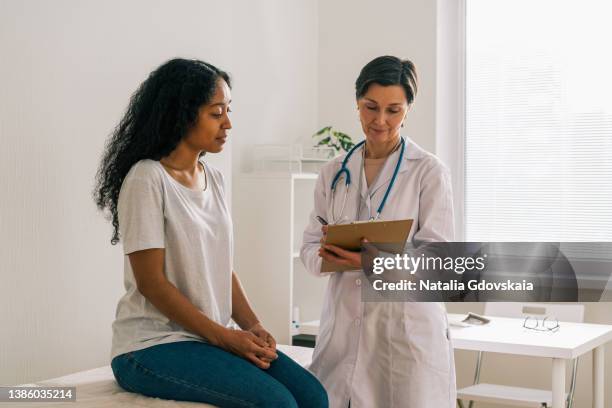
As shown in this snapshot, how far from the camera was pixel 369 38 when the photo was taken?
13.1 ft

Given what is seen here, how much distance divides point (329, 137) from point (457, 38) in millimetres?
817

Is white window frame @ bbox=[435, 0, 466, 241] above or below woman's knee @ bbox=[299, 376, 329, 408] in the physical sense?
above

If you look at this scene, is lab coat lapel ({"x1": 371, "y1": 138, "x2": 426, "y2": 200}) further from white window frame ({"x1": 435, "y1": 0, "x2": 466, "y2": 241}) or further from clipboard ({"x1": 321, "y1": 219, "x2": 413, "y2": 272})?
white window frame ({"x1": 435, "y1": 0, "x2": 466, "y2": 241})

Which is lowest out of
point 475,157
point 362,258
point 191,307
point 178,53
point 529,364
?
point 529,364

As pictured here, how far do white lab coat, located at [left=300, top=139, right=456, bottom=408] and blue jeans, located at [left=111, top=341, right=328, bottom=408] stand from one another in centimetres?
12

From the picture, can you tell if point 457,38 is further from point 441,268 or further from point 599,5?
point 441,268

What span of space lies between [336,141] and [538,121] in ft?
3.25

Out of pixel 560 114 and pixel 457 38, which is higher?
pixel 457 38

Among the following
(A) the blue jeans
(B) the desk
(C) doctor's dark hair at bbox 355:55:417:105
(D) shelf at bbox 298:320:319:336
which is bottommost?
(D) shelf at bbox 298:320:319:336

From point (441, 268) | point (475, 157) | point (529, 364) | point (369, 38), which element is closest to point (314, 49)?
point (369, 38)

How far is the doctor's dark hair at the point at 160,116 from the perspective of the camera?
1.99 meters

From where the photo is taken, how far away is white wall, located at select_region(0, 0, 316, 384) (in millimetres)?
2246

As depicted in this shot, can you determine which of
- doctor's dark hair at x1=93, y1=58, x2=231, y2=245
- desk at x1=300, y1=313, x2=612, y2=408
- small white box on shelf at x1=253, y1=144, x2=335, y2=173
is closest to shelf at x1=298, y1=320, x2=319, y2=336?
desk at x1=300, y1=313, x2=612, y2=408

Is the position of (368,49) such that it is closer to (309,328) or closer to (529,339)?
(309,328)
